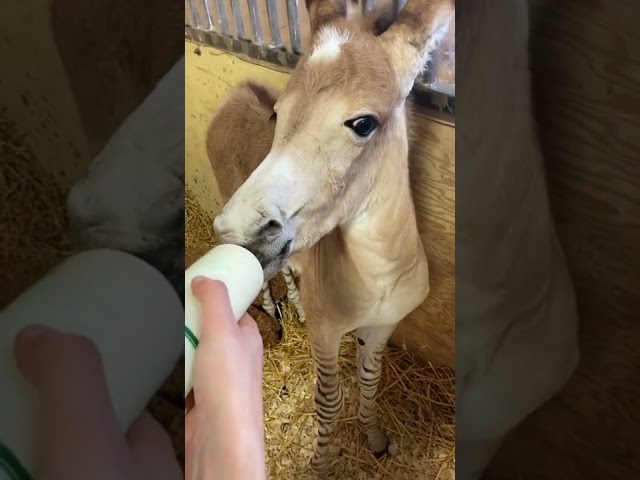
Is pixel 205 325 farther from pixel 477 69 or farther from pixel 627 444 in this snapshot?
pixel 627 444

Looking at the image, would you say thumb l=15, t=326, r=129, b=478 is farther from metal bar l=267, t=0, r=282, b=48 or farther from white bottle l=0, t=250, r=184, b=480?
metal bar l=267, t=0, r=282, b=48

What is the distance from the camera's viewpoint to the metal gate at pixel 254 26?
0.53 m

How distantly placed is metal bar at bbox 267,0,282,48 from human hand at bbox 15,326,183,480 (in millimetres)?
299

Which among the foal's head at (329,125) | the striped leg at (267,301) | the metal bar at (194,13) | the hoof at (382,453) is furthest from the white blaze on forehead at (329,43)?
the hoof at (382,453)

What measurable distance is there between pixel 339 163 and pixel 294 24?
131 mm

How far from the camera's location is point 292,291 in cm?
60

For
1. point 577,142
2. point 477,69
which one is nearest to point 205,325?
point 477,69

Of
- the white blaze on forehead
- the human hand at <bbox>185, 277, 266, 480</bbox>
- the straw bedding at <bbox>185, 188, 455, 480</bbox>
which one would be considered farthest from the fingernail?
the white blaze on forehead

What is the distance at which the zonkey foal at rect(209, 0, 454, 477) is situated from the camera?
20.6 inches

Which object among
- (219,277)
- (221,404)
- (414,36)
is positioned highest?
(414,36)

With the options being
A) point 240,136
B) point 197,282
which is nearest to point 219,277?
point 197,282

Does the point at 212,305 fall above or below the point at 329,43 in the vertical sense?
below

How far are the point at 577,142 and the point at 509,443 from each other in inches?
19.3

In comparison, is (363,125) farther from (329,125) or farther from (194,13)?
(194,13)
